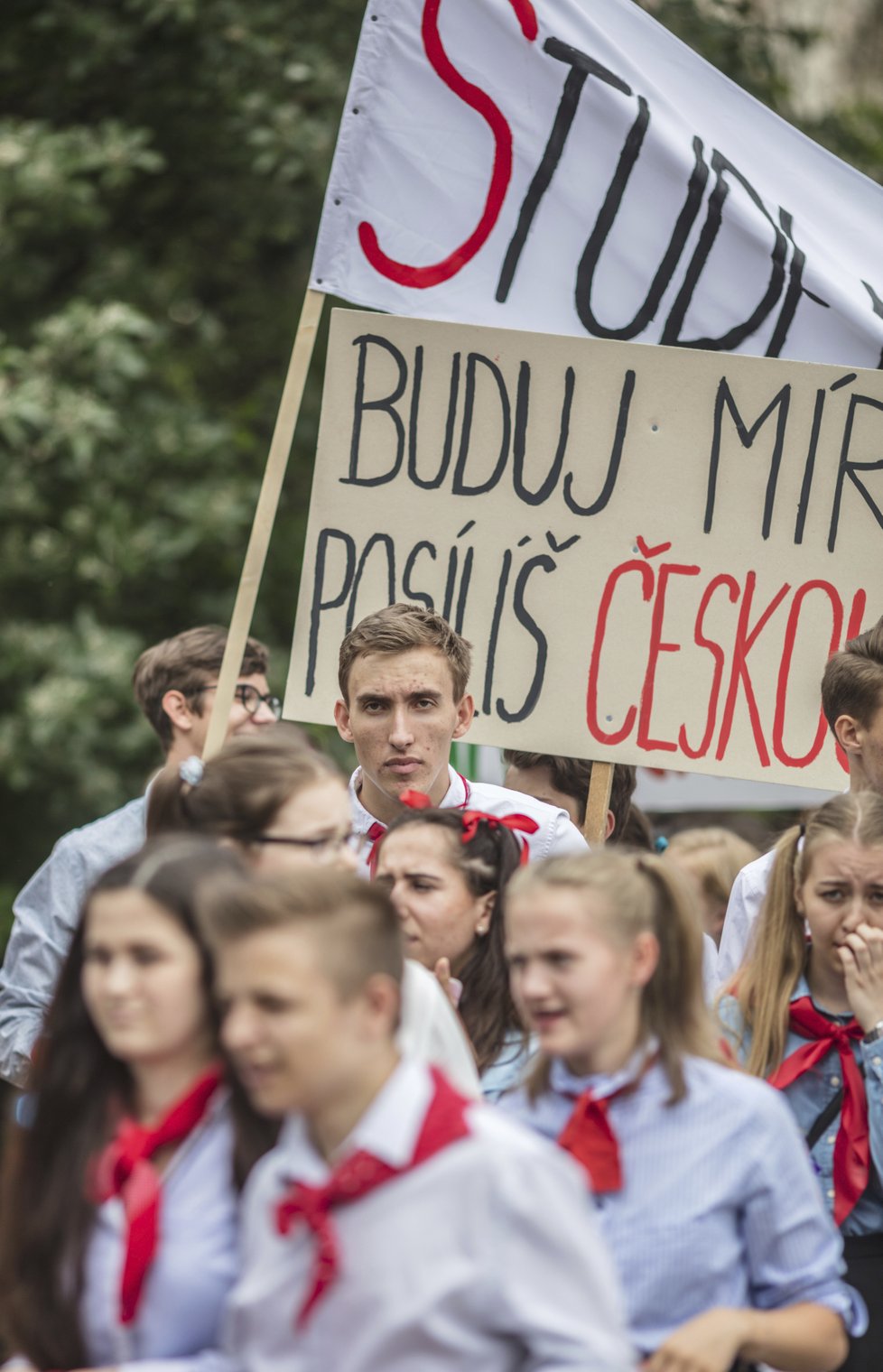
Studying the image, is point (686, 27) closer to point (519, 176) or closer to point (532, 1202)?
point (519, 176)

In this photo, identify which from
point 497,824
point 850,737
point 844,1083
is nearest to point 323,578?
point 497,824

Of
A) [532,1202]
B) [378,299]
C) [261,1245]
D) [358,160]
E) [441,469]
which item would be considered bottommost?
[261,1245]

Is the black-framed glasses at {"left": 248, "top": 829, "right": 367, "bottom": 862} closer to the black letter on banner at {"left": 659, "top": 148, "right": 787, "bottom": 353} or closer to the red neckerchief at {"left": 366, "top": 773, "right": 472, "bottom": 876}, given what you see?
the red neckerchief at {"left": 366, "top": 773, "right": 472, "bottom": 876}

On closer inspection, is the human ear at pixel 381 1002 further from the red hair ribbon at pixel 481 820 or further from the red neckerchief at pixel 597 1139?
the red hair ribbon at pixel 481 820

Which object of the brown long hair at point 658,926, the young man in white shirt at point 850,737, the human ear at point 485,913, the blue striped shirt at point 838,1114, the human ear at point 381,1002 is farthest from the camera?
the young man in white shirt at point 850,737

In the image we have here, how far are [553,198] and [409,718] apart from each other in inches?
55.6

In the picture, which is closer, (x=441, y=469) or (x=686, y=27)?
(x=441, y=469)

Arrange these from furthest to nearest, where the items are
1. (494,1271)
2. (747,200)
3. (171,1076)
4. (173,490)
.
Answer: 1. (173,490)
2. (747,200)
3. (171,1076)
4. (494,1271)

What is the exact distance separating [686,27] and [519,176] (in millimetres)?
3547

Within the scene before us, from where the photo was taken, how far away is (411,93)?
14.1ft

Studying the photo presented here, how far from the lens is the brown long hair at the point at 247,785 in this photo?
2.62 meters

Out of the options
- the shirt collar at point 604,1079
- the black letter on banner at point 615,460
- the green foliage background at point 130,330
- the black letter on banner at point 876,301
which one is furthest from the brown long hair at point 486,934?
the green foliage background at point 130,330

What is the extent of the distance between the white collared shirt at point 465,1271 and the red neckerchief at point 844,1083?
3.38 feet

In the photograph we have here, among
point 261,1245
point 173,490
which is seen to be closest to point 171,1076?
point 261,1245
